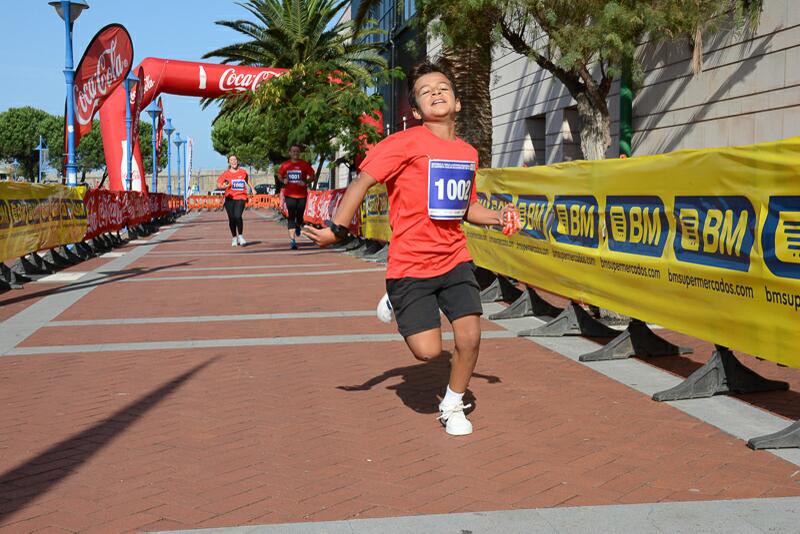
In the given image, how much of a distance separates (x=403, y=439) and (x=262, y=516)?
1.30 m

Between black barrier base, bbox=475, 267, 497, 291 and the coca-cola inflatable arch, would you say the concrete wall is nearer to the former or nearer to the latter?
black barrier base, bbox=475, 267, 497, 291

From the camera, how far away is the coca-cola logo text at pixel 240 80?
35.1 meters

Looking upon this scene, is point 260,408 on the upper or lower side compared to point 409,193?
lower

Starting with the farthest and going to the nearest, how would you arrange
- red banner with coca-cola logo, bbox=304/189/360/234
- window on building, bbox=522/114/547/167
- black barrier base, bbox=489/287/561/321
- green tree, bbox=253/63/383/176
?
window on building, bbox=522/114/547/167 < green tree, bbox=253/63/383/176 < red banner with coca-cola logo, bbox=304/189/360/234 < black barrier base, bbox=489/287/561/321

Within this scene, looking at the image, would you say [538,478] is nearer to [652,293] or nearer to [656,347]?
[652,293]

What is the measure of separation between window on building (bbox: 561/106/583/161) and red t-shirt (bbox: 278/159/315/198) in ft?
30.3

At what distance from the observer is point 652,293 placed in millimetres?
6387

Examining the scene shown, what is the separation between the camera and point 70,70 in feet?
64.7

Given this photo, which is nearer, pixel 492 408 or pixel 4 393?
pixel 492 408

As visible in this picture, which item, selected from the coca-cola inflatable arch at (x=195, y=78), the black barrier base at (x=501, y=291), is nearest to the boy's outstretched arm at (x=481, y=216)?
the black barrier base at (x=501, y=291)

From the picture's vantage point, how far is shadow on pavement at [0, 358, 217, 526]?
4004 millimetres

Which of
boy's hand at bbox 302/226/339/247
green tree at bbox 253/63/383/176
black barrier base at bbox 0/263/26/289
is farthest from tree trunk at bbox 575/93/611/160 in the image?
boy's hand at bbox 302/226/339/247

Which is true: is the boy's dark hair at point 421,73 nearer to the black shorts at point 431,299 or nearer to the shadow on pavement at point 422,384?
the black shorts at point 431,299

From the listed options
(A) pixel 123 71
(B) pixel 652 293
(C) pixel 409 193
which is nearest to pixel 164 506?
(C) pixel 409 193
